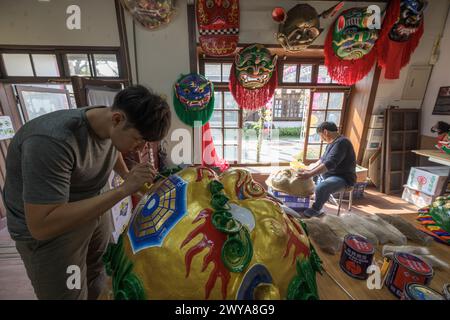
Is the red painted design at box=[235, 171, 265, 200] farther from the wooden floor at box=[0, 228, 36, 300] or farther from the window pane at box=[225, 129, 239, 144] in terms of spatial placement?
the window pane at box=[225, 129, 239, 144]

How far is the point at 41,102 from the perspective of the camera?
2.64 meters

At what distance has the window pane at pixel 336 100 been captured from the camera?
3238mm

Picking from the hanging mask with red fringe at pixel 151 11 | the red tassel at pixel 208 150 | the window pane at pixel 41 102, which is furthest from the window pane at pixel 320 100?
the window pane at pixel 41 102

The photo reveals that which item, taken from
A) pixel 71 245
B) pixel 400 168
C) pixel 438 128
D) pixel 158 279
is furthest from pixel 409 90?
pixel 71 245

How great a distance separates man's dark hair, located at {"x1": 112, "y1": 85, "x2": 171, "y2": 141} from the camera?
0.66m

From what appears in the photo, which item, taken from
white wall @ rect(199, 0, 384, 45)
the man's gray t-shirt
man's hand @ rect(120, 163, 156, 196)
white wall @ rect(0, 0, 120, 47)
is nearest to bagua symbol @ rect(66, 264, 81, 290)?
the man's gray t-shirt

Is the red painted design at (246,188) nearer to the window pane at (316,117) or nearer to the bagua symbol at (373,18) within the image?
the bagua symbol at (373,18)

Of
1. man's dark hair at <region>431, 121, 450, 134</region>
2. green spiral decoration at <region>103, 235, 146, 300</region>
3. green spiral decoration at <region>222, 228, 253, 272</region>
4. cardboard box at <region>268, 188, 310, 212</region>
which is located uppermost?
man's dark hair at <region>431, 121, 450, 134</region>

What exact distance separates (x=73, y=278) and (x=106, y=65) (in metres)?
2.42

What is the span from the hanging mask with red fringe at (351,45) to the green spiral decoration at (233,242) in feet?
8.82

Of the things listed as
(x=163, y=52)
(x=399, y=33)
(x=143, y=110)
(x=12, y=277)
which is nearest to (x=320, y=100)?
(x=399, y=33)

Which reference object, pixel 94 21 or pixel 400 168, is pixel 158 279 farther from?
pixel 400 168

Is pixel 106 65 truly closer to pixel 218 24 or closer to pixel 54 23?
pixel 54 23

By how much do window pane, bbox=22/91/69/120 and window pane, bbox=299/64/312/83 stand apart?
3.41 m
